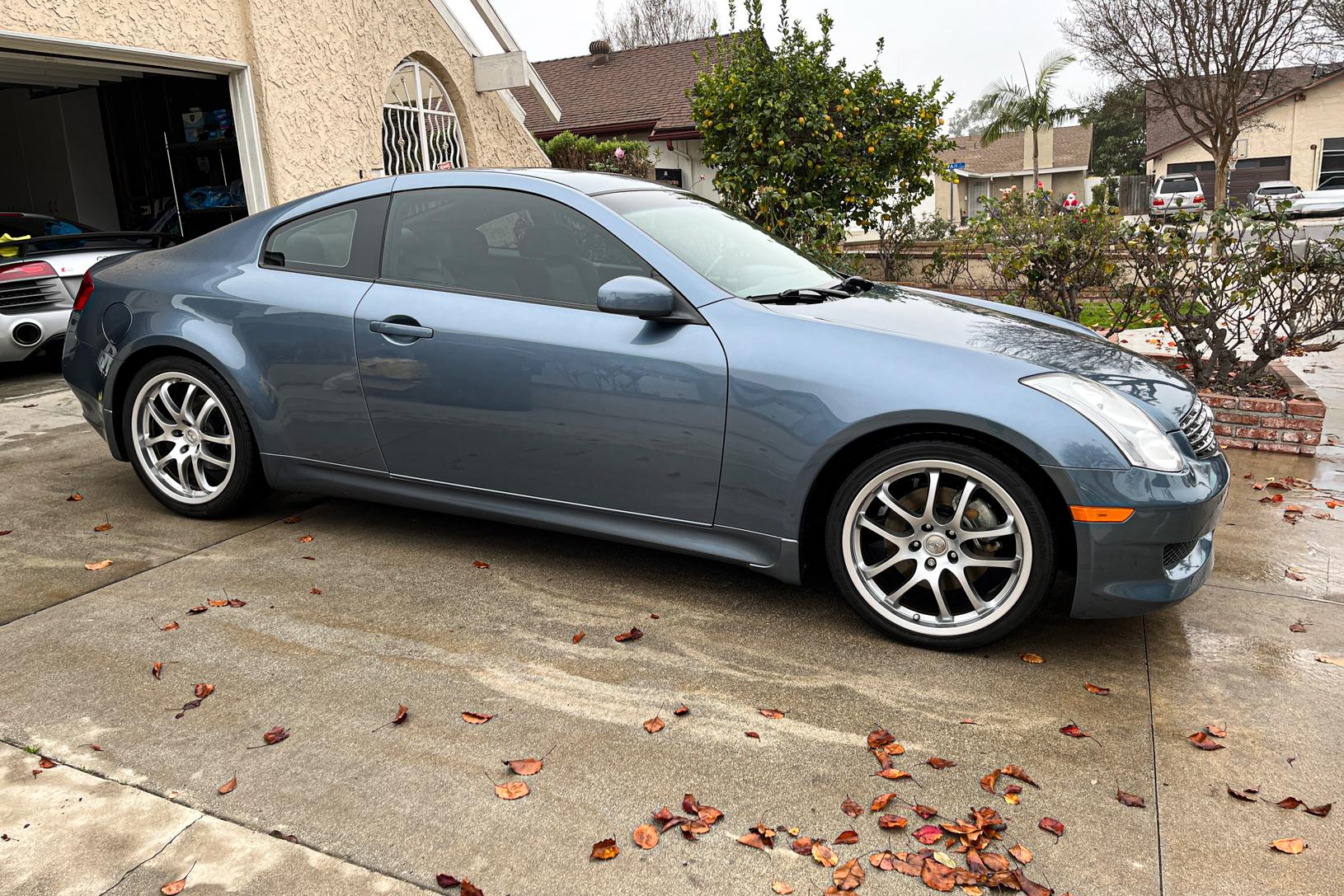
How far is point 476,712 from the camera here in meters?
2.93

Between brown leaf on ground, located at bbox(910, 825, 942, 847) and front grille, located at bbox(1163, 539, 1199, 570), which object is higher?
front grille, located at bbox(1163, 539, 1199, 570)

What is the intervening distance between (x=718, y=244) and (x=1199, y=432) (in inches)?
73.5

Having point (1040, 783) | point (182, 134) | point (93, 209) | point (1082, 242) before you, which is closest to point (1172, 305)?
point (1082, 242)

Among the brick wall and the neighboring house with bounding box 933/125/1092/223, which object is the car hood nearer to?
the brick wall

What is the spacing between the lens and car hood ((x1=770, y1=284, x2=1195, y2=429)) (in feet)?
10.9

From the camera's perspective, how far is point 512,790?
2562 mm

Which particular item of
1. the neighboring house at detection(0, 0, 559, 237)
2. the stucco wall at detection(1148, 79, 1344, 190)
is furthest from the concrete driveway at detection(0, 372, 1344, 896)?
the stucco wall at detection(1148, 79, 1344, 190)

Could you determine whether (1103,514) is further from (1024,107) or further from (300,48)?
(1024,107)

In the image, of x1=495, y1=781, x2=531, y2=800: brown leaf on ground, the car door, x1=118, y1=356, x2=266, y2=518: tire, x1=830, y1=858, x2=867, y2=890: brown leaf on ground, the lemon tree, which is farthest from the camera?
the lemon tree

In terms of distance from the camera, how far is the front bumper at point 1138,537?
300 cm

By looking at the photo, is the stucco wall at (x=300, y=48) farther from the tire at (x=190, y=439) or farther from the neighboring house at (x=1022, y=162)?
the neighboring house at (x=1022, y=162)

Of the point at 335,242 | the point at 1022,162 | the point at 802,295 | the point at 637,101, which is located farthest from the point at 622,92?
the point at 1022,162

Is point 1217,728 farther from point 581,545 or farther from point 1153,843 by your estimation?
point 581,545

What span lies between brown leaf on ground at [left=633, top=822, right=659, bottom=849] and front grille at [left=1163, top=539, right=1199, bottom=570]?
1.79 meters
